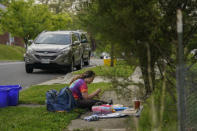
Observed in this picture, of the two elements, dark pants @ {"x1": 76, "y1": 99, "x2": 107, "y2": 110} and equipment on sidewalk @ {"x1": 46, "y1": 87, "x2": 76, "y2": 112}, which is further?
dark pants @ {"x1": 76, "y1": 99, "x2": 107, "y2": 110}

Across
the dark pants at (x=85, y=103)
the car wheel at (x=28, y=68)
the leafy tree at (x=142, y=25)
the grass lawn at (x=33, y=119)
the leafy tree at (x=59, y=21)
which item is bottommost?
the grass lawn at (x=33, y=119)

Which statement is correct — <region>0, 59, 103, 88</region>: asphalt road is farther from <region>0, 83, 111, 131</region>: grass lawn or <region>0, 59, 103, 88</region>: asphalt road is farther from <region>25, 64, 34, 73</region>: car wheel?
<region>0, 83, 111, 131</region>: grass lawn

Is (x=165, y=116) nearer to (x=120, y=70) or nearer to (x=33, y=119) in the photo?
(x=120, y=70)

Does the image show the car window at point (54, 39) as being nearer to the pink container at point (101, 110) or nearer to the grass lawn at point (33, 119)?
the grass lawn at point (33, 119)

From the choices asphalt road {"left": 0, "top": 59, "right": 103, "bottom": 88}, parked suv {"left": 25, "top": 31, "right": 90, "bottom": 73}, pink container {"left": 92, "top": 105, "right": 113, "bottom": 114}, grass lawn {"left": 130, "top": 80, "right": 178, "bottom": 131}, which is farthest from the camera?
parked suv {"left": 25, "top": 31, "right": 90, "bottom": 73}

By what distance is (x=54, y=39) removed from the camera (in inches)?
667

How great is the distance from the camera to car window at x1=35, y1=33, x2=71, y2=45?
54.6 ft

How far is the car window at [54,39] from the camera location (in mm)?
16656

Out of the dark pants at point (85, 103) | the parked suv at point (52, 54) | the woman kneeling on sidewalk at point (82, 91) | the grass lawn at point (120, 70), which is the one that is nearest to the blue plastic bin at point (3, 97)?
the woman kneeling on sidewalk at point (82, 91)

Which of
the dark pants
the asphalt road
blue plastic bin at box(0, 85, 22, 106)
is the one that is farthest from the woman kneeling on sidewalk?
the asphalt road

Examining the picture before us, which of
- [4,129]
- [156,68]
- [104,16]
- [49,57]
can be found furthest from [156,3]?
[49,57]

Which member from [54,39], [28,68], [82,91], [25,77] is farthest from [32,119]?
[54,39]

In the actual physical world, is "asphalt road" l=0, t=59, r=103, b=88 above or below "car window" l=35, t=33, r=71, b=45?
below

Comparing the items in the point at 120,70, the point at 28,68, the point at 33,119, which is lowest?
the point at 33,119
